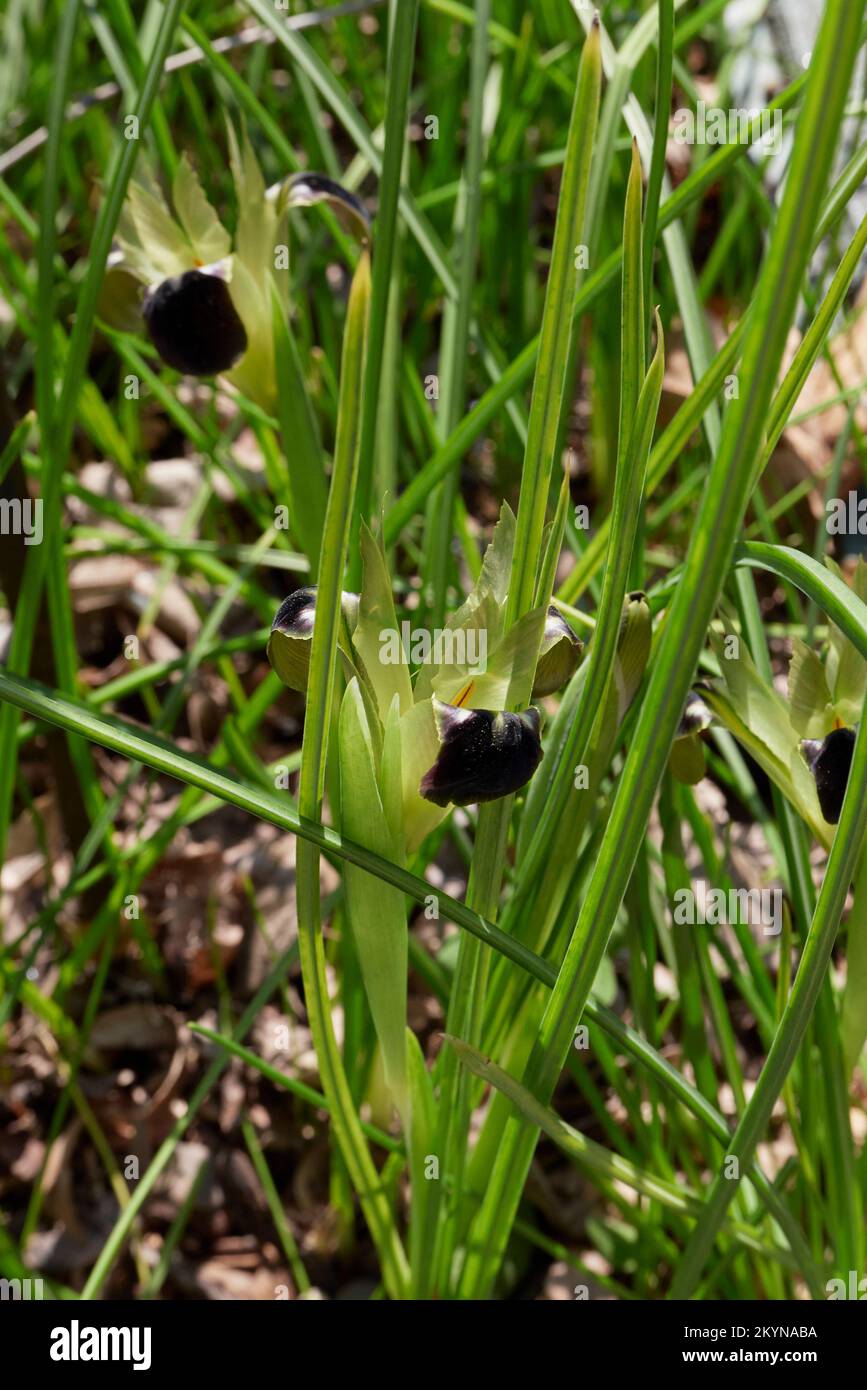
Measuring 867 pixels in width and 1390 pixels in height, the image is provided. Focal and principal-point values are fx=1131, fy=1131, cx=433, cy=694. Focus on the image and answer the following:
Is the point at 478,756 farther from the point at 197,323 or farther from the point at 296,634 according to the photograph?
the point at 197,323

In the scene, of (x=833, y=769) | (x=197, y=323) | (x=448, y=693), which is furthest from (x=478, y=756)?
(x=197, y=323)

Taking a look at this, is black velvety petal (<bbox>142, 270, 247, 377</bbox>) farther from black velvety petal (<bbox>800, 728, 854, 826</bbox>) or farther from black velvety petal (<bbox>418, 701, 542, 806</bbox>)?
black velvety petal (<bbox>800, 728, 854, 826</bbox>)

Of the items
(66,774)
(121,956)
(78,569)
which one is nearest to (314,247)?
(78,569)

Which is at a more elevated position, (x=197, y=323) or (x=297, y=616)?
(x=197, y=323)

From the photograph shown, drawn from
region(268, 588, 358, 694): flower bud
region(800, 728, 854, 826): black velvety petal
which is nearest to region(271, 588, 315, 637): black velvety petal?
region(268, 588, 358, 694): flower bud
